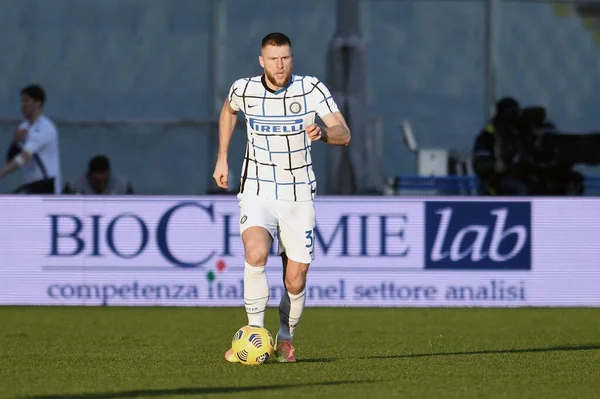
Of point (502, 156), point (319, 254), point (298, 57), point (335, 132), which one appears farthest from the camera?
point (298, 57)

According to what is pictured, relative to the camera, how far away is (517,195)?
14.8 m

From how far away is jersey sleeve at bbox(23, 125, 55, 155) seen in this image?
14.4m

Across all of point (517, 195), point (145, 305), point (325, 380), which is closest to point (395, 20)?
point (517, 195)

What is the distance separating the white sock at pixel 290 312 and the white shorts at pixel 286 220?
26 cm

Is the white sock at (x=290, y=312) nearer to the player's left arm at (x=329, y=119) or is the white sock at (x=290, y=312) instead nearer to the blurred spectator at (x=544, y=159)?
the player's left arm at (x=329, y=119)

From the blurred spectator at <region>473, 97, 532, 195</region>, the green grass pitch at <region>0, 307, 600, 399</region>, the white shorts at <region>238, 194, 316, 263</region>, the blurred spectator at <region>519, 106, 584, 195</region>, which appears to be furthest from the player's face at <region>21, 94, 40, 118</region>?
the white shorts at <region>238, 194, 316, 263</region>

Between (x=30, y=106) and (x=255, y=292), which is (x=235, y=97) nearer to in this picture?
(x=255, y=292)

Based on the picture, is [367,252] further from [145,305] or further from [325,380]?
[325,380]

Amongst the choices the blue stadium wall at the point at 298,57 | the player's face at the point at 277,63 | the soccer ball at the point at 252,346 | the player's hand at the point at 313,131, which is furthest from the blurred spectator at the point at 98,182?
the player's hand at the point at 313,131

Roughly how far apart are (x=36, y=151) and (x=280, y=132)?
592 centimetres

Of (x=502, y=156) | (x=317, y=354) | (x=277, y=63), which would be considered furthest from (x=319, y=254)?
(x=277, y=63)

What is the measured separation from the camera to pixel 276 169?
900 centimetres

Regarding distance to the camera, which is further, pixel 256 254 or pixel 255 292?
pixel 255 292

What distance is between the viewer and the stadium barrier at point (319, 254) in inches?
538
